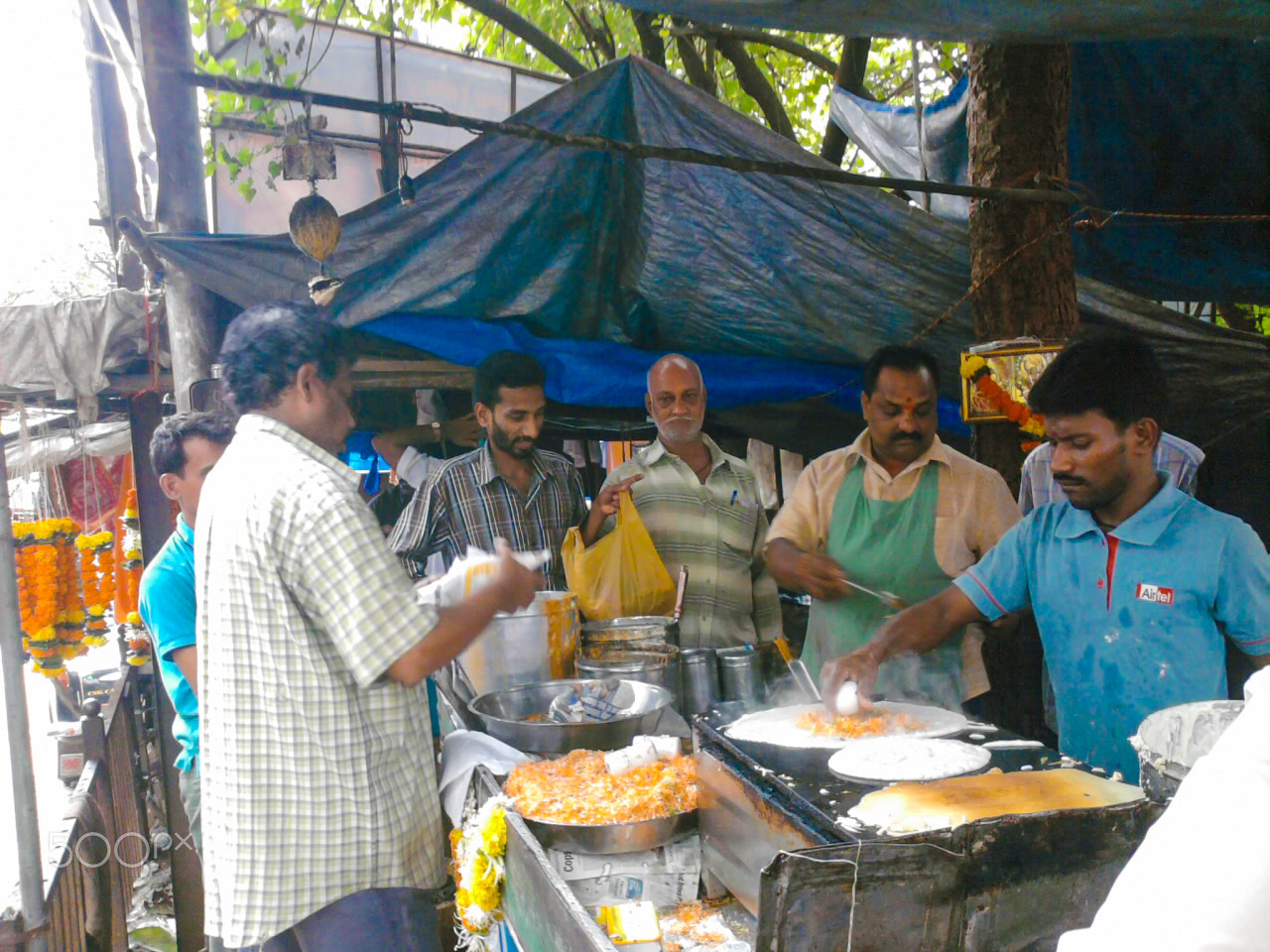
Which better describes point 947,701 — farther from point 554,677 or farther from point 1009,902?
point 1009,902

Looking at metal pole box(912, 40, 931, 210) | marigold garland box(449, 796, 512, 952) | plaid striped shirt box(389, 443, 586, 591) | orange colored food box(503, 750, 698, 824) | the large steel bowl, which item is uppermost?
metal pole box(912, 40, 931, 210)

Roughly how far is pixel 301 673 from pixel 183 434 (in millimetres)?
1731

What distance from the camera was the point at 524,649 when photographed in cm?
305

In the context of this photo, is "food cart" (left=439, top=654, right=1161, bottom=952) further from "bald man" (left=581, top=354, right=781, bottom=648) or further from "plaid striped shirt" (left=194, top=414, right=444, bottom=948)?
"bald man" (left=581, top=354, right=781, bottom=648)

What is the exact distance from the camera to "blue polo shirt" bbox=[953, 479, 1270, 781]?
2.26 m

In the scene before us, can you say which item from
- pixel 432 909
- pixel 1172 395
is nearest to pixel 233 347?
pixel 432 909

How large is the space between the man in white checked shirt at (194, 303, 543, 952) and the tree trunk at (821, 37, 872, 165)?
17.6ft

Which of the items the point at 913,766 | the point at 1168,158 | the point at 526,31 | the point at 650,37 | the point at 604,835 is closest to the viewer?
the point at 913,766

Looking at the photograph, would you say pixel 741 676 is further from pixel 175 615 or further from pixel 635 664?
pixel 175 615

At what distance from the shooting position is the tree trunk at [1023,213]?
3.93 m

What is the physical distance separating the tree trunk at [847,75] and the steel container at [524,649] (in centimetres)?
476

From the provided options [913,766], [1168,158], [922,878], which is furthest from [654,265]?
[922,878]

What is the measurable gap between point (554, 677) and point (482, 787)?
64 centimetres

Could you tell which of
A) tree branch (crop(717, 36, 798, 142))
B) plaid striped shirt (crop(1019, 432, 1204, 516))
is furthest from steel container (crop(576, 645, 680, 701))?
tree branch (crop(717, 36, 798, 142))
